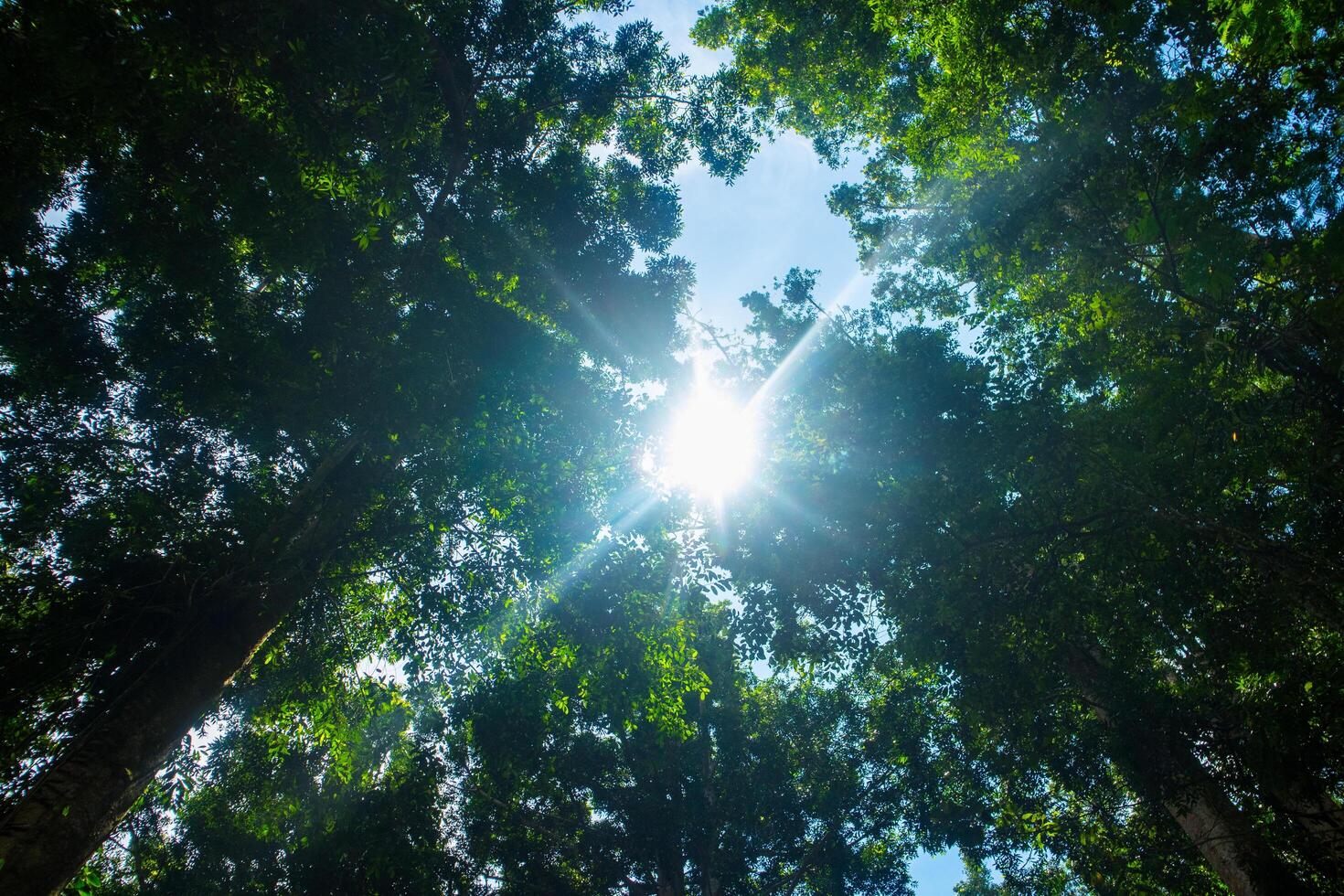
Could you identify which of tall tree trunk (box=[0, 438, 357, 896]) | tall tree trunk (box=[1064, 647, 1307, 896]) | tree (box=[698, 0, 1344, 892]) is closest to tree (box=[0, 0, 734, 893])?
tall tree trunk (box=[0, 438, 357, 896])

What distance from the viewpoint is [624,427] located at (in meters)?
11.2

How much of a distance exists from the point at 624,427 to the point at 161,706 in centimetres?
773

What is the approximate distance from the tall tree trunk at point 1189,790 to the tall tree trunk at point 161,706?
11.5m

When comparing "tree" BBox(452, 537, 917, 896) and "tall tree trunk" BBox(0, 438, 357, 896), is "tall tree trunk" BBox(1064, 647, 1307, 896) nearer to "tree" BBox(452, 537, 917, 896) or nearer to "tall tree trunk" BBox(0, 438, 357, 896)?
"tree" BBox(452, 537, 917, 896)

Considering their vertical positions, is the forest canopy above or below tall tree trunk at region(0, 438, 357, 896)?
above

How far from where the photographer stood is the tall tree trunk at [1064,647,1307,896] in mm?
7055

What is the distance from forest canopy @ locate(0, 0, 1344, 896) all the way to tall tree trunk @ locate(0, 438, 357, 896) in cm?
5

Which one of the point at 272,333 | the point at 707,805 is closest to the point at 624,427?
the point at 272,333

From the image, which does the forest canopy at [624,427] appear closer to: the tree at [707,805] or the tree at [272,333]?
the tree at [272,333]

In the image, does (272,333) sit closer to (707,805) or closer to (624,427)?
(624,427)

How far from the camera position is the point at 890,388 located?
938 cm

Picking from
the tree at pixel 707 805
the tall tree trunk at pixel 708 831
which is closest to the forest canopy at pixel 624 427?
the tree at pixel 707 805

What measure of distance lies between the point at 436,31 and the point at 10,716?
11397mm

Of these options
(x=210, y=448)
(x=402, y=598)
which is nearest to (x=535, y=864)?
(x=402, y=598)
